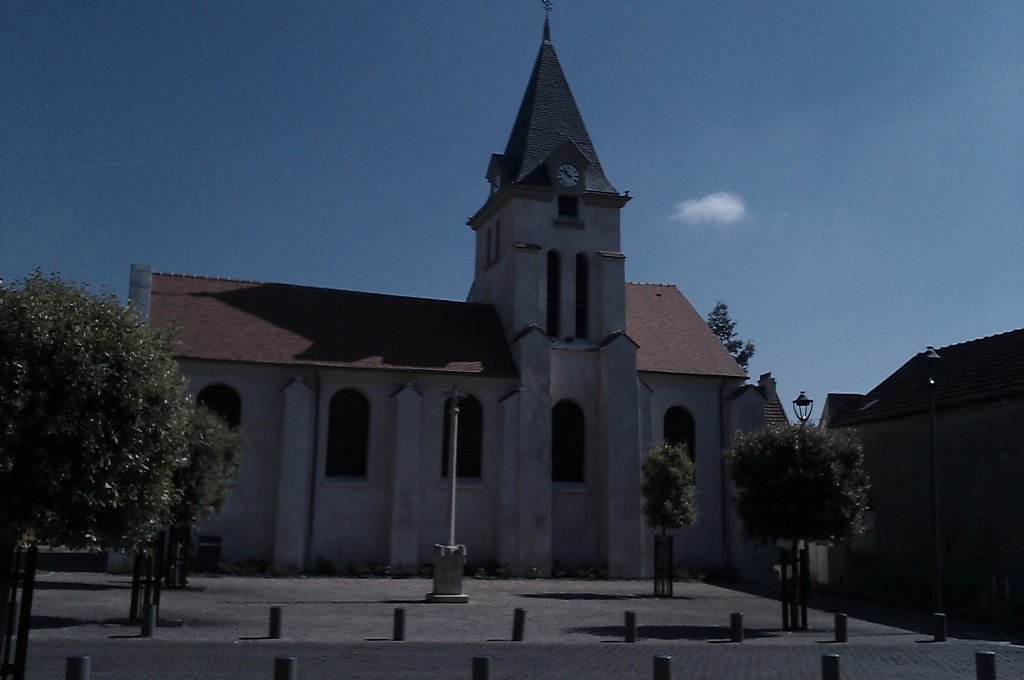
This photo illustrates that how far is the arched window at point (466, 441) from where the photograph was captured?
34.5 m

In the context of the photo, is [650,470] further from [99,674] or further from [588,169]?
[99,674]

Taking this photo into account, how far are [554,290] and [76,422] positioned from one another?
95.6 feet

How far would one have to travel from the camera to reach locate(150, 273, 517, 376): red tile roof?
109ft

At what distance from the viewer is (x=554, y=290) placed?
37.8 metres

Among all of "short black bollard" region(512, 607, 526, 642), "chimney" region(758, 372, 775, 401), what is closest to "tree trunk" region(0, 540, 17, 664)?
"short black bollard" region(512, 607, 526, 642)

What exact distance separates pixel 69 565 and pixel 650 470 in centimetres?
1959

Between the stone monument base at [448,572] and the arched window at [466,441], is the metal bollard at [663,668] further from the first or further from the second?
the arched window at [466,441]

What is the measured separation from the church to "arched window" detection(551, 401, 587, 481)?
6cm

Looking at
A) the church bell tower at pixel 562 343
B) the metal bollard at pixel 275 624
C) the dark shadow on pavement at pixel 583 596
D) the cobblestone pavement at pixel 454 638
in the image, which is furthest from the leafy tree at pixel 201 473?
the church bell tower at pixel 562 343

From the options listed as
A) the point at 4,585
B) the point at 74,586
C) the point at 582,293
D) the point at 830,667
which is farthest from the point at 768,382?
the point at 4,585

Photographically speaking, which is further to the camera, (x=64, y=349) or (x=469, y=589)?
(x=469, y=589)

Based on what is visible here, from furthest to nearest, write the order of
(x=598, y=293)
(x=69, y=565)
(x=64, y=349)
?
(x=598, y=293) < (x=69, y=565) < (x=64, y=349)

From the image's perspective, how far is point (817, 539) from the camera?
20.6 metres

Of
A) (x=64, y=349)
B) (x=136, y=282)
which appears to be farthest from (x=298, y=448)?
(x=64, y=349)
